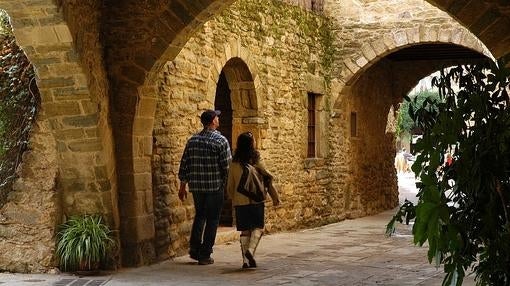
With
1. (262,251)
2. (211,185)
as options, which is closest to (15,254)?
(211,185)

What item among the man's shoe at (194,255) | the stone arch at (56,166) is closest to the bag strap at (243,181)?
the man's shoe at (194,255)

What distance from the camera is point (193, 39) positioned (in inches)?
294

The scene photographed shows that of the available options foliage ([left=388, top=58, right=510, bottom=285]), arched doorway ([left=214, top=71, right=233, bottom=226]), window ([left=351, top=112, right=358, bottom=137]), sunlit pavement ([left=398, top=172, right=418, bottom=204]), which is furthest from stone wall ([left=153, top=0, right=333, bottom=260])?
sunlit pavement ([left=398, top=172, right=418, bottom=204])

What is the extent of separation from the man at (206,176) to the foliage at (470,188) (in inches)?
146

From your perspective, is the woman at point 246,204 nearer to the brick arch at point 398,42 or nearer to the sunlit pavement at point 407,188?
the brick arch at point 398,42

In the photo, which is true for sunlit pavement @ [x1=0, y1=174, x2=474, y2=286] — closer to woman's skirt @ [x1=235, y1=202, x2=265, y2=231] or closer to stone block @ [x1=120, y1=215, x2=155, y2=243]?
stone block @ [x1=120, y1=215, x2=155, y2=243]

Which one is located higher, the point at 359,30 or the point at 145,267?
the point at 359,30

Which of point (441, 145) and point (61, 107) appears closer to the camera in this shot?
point (441, 145)

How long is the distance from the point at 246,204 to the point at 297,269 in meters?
0.70

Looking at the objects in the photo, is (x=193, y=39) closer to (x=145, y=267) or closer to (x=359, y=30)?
(x=145, y=267)

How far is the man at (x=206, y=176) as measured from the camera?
646 cm

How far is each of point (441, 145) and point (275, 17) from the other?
7.05m

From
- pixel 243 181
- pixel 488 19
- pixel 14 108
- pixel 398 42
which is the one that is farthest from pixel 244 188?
pixel 398 42

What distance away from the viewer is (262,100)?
9008 millimetres
